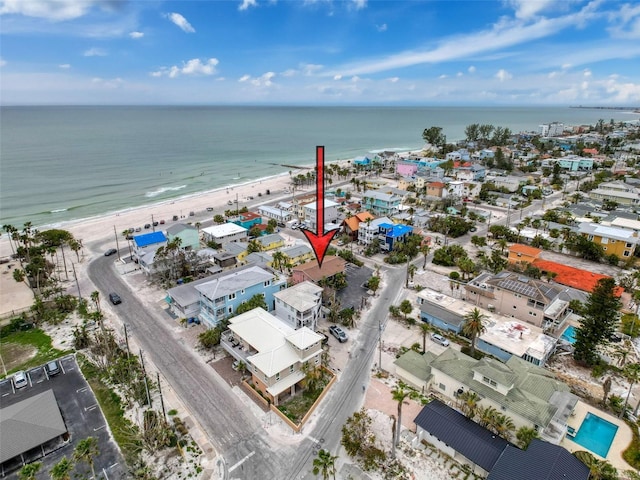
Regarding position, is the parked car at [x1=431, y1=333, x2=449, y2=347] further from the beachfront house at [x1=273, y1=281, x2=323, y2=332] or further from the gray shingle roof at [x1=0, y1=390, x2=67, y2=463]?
the gray shingle roof at [x1=0, y1=390, x2=67, y2=463]

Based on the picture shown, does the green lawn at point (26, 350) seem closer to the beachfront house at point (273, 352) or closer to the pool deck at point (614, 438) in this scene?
the beachfront house at point (273, 352)

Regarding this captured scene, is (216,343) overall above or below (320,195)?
below

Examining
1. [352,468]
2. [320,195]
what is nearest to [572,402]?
[352,468]

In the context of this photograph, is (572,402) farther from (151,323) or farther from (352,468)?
(151,323)

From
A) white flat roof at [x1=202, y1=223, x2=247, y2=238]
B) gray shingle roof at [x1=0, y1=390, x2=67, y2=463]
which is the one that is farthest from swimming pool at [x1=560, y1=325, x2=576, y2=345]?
white flat roof at [x1=202, y1=223, x2=247, y2=238]

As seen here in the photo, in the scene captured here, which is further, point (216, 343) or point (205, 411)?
point (216, 343)
